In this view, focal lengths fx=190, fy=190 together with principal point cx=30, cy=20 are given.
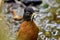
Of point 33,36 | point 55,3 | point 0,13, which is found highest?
point 0,13

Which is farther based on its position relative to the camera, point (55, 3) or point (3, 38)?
point (55, 3)

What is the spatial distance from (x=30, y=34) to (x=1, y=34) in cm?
89

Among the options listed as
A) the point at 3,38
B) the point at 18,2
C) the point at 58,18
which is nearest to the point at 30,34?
the point at 58,18

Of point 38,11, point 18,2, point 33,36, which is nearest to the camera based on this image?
point 33,36

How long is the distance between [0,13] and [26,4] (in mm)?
2051

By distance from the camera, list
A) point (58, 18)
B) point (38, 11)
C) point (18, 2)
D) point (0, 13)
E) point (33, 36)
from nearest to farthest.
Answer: point (0, 13) → point (33, 36) → point (58, 18) → point (38, 11) → point (18, 2)

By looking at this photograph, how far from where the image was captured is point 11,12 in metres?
2.73

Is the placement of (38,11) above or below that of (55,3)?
below

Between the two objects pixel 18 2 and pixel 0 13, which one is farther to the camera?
pixel 18 2

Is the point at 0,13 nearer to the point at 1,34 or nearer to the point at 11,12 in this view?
the point at 1,34

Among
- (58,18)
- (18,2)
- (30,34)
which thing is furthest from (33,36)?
(18,2)

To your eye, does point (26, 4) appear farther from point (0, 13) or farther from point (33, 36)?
point (0, 13)

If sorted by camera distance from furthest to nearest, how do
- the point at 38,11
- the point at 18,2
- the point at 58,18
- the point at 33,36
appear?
the point at 18,2
the point at 38,11
the point at 58,18
the point at 33,36

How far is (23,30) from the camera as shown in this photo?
164 centimetres
